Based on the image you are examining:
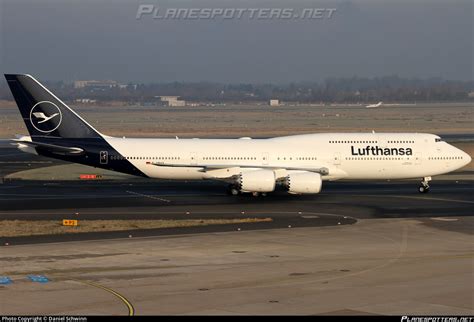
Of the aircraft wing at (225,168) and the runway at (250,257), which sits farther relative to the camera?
the aircraft wing at (225,168)

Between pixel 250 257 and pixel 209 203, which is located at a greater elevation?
pixel 209 203

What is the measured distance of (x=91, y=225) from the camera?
45.4 metres

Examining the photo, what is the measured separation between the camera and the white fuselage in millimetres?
60562

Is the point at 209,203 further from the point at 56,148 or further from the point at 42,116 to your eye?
the point at 42,116

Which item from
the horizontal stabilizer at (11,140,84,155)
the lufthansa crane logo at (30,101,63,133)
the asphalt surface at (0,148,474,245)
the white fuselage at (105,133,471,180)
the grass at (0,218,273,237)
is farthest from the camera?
the white fuselage at (105,133,471,180)

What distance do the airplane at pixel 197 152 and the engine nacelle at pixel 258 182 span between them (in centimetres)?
137

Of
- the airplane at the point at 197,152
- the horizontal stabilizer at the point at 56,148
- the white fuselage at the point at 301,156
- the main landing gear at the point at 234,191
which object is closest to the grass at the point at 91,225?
the main landing gear at the point at 234,191

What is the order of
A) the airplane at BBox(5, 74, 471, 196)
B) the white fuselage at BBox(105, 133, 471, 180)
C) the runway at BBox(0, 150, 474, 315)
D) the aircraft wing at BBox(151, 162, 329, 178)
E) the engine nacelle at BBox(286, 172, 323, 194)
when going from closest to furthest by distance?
the runway at BBox(0, 150, 474, 315), the engine nacelle at BBox(286, 172, 323, 194), the aircraft wing at BBox(151, 162, 329, 178), the airplane at BBox(5, 74, 471, 196), the white fuselage at BBox(105, 133, 471, 180)

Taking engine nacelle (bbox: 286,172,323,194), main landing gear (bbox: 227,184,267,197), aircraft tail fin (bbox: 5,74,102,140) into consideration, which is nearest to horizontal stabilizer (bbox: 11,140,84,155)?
aircraft tail fin (bbox: 5,74,102,140)

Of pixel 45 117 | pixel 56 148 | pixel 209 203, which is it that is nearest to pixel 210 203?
pixel 209 203

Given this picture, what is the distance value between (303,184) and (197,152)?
812cm

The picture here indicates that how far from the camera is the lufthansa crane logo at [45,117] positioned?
198 ft

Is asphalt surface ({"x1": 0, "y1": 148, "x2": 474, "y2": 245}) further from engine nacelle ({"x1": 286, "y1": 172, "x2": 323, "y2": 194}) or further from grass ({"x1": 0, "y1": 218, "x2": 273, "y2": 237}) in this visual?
grass ({"x1": 0, "y1": 218, "x2": 273, "y2": 237})

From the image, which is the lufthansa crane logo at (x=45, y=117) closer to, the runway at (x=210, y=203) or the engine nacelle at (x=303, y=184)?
the runway at (x=210, y=203)
